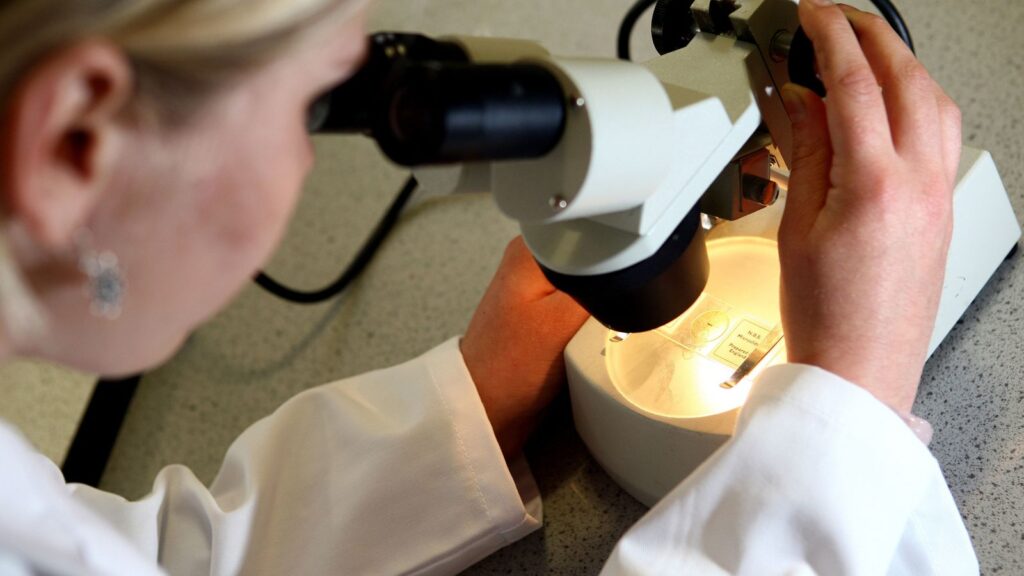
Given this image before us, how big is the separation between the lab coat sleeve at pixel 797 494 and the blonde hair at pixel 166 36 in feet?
1.14

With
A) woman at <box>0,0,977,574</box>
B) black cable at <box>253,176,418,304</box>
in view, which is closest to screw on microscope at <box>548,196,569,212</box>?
woman at <box>0,0,977,574</box>

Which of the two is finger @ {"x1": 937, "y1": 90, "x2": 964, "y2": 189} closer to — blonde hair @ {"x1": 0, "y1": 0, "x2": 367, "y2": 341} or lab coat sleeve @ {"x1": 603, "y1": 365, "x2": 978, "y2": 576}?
lab coat sleeve @ {"x1": 603, "y1": 365, "x2": 978, "y2": 576}

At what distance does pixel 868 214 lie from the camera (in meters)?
0.57

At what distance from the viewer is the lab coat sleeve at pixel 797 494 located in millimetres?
548

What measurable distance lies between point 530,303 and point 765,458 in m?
0.28

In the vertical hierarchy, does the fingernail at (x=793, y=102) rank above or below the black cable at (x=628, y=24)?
above

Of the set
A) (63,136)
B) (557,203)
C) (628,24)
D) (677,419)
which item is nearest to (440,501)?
(677,419)

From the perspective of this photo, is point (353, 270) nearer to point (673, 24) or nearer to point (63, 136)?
point (673, 24)

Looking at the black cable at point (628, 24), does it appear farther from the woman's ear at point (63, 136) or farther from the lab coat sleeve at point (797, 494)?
the woman's ear at point (63, 136)

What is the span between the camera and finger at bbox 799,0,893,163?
1.89 ft

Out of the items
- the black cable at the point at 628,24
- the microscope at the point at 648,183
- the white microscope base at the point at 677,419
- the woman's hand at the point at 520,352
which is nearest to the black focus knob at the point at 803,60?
the microscope at the point at 648,183

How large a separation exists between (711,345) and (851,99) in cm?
22

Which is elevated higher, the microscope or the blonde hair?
the blonde hair

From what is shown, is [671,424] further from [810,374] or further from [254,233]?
[254,233]
